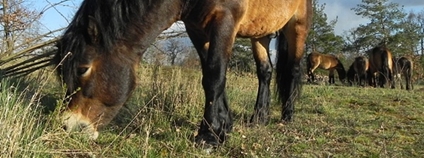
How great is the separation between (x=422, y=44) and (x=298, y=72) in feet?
124

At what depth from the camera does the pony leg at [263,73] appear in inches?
209

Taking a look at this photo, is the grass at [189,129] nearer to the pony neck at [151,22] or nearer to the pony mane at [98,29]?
the pony mane at [98,29]

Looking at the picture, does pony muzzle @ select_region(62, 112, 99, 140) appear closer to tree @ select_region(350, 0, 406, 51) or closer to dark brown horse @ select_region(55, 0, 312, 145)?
Result: dark brown horse @ select_region(55, 0, 312, 145)

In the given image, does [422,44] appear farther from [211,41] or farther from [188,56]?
[211,41]

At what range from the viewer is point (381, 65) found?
20781 millimetres

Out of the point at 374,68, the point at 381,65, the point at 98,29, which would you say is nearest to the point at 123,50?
the point at 98,29

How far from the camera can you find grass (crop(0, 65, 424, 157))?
3.09m

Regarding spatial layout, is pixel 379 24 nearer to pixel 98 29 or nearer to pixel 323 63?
pixel 323 63

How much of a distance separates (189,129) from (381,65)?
18306mm

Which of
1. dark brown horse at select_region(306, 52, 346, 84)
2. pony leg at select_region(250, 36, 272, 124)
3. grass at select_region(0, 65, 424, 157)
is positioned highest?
dark brown horse at select_region(306, 52, 346, 84)

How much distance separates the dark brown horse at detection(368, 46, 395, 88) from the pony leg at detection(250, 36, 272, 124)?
15.1 meters

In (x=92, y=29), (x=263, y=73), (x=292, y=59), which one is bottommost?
(x=263, y=73)

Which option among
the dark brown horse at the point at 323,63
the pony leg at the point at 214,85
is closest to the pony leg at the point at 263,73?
the pony leg at the point at 214,85

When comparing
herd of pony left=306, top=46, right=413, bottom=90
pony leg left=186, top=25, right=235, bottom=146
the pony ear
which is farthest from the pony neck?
herd of pony left=306, top=46, right=413, bottom=90
